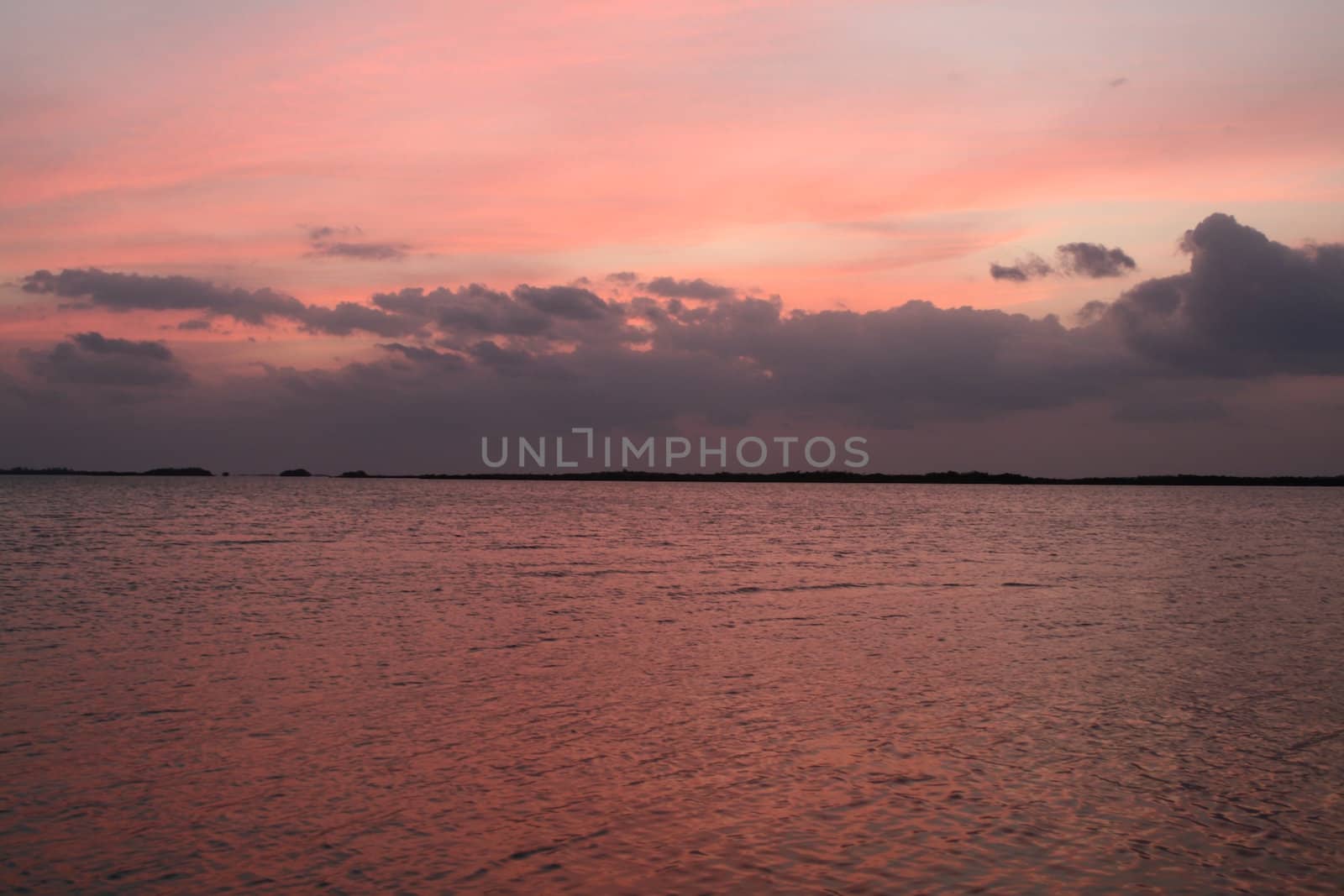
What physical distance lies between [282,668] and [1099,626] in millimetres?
20215

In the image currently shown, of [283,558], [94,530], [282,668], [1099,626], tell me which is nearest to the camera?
[282,668]

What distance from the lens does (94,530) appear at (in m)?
63.0

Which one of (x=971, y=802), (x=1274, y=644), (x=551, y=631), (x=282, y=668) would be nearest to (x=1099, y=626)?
(x=1274, y=644)

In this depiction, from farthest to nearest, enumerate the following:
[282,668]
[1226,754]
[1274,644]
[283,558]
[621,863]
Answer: [283,558] → [1274,644] → [282,668] → [1226,754] → [621,863]

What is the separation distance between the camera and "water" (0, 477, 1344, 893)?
1005 centimetres

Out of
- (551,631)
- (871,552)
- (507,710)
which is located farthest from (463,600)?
(871,552)

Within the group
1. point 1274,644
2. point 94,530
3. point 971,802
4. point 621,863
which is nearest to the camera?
point 621,863

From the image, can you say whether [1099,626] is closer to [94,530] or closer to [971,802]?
[971,802]

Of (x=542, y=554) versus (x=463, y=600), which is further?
(x=542, y=554)

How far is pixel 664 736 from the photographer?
14.8 metres

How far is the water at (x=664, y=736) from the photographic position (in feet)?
33.0

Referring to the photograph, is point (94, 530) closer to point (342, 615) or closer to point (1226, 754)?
point (342, 615)

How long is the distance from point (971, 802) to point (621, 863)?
14.6 ft

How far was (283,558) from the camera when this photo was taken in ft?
146
